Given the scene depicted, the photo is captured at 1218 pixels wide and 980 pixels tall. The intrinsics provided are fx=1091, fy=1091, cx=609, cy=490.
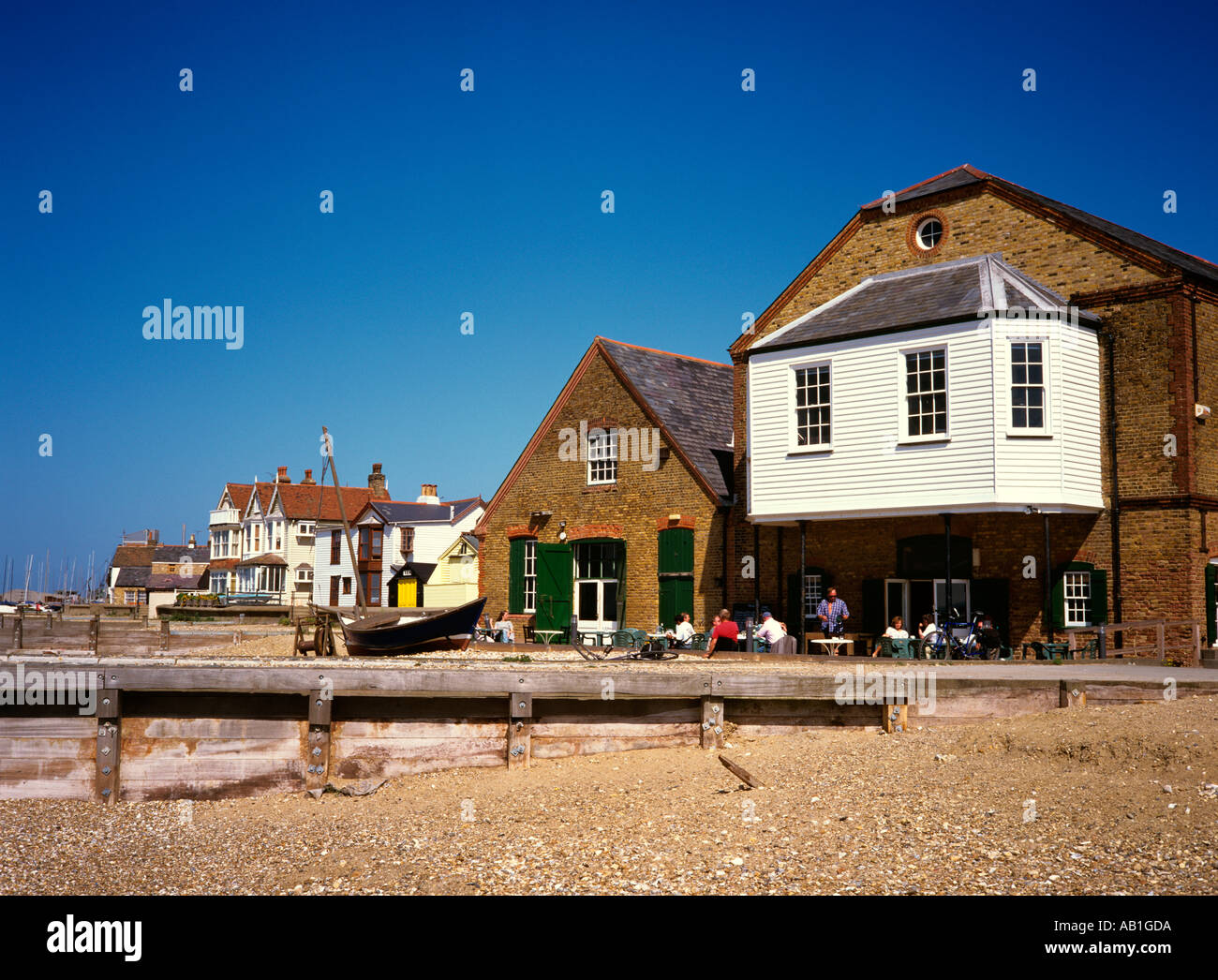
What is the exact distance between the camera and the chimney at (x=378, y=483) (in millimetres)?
69675

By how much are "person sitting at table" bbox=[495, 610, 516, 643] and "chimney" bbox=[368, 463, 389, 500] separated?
135ft

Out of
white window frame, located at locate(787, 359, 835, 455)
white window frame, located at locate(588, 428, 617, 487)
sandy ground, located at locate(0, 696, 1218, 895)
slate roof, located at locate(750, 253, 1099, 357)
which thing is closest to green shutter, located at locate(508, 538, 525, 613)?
white window frame, located at locate(588, 428, 617, 487)

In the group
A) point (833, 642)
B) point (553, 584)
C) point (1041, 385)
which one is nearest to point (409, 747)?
point (833, 642)

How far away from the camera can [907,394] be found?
21.8m

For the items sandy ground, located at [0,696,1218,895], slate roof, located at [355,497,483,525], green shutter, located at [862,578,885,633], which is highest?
slate roof, located at [355,497,483,525]

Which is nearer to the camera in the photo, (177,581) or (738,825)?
(738,825)

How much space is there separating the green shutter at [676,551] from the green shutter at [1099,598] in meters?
9.22

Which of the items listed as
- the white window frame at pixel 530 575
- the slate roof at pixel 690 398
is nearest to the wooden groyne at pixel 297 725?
the slate roof at pixel 690 398

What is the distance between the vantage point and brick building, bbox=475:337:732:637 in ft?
87.4

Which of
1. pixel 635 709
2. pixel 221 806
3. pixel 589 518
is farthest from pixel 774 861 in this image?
pixel 589 518

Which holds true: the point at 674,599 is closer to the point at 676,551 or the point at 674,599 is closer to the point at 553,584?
the point at 676,551

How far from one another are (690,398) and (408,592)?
1052 inches

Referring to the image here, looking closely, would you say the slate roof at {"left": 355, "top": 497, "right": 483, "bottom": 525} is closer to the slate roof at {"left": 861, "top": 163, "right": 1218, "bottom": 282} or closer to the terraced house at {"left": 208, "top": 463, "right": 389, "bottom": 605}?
the terraced house at {"left": 208, "top": 463, "right": 389, "bottom": 605}

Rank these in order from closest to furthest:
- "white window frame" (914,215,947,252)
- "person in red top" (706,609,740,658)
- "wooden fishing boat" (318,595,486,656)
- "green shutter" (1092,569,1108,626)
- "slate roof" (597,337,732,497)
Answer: "green shutter" (1092,569,1108,626) → "wooden fishing boat" (318,595,486,656) → "person in red top" (706,609,740,658) → "white window frame" (914,215,947,252) → "slate roof" (597,337,732,497)
